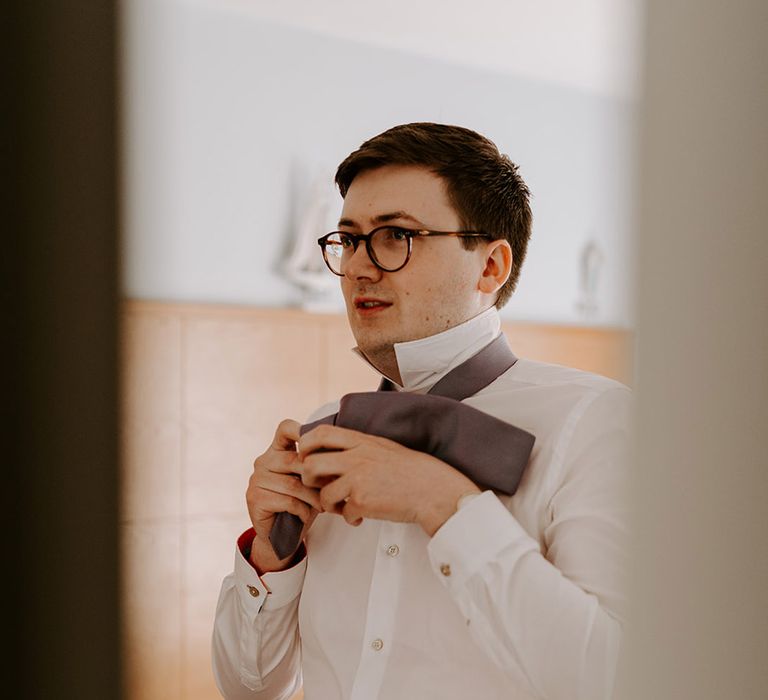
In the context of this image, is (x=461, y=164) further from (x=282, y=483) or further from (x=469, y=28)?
(x=469, y=28)

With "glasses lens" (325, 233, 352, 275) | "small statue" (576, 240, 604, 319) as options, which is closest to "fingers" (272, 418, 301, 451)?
"glasses lens" (325, 233, 352, 275)

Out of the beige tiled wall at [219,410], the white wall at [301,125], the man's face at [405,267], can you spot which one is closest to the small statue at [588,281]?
the white wall at [301,125]

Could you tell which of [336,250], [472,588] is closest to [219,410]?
[336,250]

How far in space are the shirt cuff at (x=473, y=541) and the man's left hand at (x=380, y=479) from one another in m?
0.02

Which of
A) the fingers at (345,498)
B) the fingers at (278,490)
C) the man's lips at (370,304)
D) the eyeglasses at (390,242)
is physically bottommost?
the fingers at (278,490)

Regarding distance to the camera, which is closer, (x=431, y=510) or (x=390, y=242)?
(x=431, y=510)

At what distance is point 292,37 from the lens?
10.4 ft

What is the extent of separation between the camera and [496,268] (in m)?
1.08

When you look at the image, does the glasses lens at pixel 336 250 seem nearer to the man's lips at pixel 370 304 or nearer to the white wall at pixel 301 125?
the man's lips at pixel 370 304

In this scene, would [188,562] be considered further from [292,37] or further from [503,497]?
[503,497]

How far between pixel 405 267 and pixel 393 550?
1.06ft

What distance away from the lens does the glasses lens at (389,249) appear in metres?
1.02

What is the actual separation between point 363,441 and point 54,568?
0.64 meters

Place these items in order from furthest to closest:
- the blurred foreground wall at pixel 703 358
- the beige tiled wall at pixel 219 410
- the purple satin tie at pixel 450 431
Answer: the beige tiled wall at pixel 219 410, the purple satin tie at pixel 450 431, the blurred foreground wall at pixel 703 358
